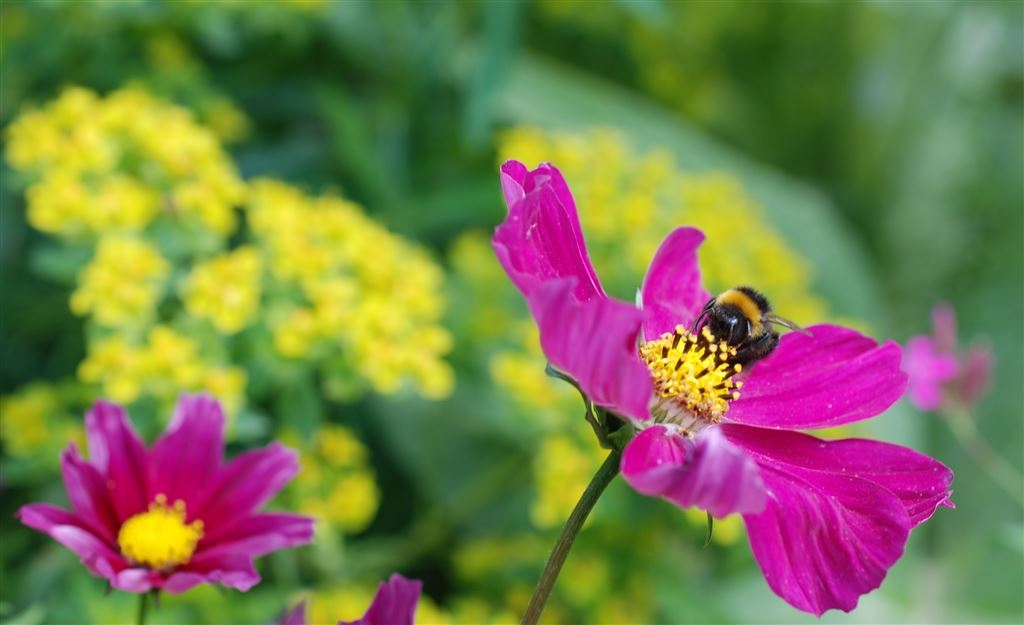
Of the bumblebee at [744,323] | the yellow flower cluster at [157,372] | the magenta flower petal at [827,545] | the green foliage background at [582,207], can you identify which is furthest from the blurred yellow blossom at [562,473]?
the magenta flower petal at [827,545]

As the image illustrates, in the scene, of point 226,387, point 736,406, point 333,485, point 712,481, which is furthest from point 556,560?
point 333,485

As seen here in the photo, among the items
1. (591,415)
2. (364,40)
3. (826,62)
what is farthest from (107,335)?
(826,62)

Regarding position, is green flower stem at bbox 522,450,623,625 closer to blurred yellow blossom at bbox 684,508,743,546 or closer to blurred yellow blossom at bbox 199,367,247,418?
blurred yellow blossom at bbox 199,367,247,418

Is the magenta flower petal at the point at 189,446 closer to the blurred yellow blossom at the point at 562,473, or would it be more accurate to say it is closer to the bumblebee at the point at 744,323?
the bumblebee at the point at 744,323

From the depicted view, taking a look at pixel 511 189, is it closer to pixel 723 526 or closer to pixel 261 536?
pixel 261 536

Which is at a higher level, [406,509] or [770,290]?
[770,290]

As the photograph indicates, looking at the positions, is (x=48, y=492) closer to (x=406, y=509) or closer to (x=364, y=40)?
(x=406, y=509)
